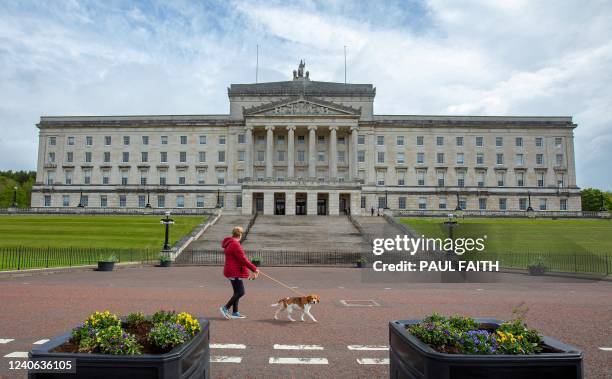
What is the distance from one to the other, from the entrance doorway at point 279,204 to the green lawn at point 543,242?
24.9 m

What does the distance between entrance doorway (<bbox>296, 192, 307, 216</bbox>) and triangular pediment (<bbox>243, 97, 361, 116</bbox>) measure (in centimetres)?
1404

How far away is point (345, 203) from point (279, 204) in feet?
36.9

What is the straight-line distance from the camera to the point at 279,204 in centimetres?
6825

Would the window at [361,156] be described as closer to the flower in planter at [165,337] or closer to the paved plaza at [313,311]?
the paved plaza at [313,311]

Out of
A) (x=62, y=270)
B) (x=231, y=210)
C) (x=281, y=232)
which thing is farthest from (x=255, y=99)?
(x=62, y=270)

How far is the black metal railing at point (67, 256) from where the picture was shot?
81.9ft

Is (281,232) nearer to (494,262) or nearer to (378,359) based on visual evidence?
(494,262)

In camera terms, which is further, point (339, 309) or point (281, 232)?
point (281, 232)

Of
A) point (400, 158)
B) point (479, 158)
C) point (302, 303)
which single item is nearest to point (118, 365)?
point (302, 303)

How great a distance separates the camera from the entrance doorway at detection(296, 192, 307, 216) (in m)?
66.6

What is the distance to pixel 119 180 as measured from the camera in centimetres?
7419

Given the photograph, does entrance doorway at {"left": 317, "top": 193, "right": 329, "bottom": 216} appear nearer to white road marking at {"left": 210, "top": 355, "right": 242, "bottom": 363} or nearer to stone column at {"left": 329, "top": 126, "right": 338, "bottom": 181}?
stone column at {"left": 329, "top": 126, "right": 338, "bottom": 181}

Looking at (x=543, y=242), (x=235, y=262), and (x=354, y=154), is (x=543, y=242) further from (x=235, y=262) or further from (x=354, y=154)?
(x=354, y=154)

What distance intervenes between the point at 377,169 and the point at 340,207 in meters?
10.2
